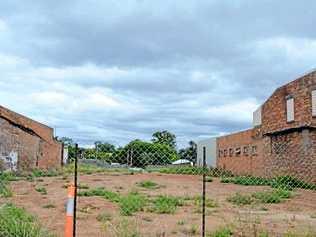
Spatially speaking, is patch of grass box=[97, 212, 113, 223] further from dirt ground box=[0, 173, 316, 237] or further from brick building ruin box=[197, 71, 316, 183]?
brick building ruin box=[197, 71, 316, 183]

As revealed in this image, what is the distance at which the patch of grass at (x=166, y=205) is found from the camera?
12.6m

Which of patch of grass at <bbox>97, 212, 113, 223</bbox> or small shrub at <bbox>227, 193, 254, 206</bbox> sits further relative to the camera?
small shrub at <bbox>227, 193, 254, 206</bbox>

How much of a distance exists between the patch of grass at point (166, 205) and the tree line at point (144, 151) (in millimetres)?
1157

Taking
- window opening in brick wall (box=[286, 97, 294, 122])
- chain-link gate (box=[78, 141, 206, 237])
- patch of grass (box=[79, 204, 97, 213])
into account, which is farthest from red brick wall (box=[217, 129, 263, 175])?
patch of grass (box=[79, 204, 97, 213])

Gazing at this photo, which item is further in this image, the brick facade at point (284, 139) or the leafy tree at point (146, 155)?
the brick facade at point (284, 139)

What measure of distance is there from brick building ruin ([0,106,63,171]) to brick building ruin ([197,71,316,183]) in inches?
475

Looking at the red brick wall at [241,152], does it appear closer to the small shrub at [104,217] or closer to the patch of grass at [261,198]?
the patch of grass at [261,198]

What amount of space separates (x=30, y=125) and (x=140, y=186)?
62.8 ft

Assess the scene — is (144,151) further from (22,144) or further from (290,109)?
(22,144)

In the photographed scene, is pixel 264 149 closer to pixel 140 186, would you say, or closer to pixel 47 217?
pixel 140 186

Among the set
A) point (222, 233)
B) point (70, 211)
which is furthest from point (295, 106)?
point (70, 211)

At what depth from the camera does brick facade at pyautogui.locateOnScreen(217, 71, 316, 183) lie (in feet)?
75.4

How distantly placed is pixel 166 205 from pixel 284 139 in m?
14.4

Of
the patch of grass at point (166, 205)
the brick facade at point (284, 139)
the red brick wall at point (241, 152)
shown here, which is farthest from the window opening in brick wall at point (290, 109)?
the patch of grass at point (166, 205)
